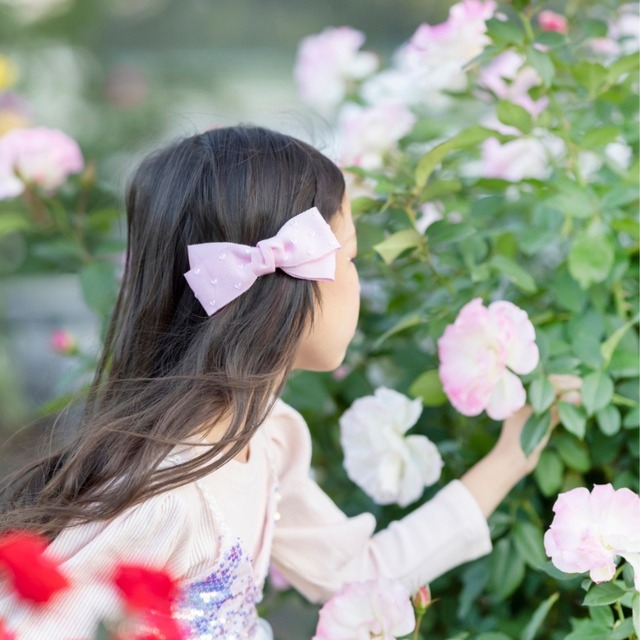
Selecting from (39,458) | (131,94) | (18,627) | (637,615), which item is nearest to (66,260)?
(39,458)

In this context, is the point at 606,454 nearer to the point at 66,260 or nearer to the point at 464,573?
the point at 464,573

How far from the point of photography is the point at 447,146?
1.06 m

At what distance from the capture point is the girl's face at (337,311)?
3.29 feet

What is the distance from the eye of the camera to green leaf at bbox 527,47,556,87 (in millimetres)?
1039

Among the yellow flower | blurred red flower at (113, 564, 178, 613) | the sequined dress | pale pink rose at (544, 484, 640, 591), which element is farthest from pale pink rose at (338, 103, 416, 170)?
the yellow flower

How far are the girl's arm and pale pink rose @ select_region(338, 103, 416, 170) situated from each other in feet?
1.49

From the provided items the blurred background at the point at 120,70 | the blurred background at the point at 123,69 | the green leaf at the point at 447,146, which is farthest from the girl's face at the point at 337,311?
the blurred background at the point at 123,69

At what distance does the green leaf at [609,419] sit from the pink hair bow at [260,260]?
1.10 ft

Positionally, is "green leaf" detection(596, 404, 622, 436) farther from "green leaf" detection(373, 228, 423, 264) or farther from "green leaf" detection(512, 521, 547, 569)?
"green leaf" detection(373, 228, 423, 264)

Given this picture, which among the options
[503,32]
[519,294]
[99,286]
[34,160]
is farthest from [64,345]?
[503,32]

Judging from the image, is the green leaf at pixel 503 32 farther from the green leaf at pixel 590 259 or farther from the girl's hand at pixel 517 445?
the girl's hand at pixel 517 445

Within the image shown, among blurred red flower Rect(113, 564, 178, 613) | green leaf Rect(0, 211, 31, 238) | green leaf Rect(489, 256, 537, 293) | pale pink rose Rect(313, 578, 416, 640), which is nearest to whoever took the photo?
blurred red flower Rect(113, 564, 178, 613)

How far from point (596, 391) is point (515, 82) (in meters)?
0.52

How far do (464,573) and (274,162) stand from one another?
0.58 m
